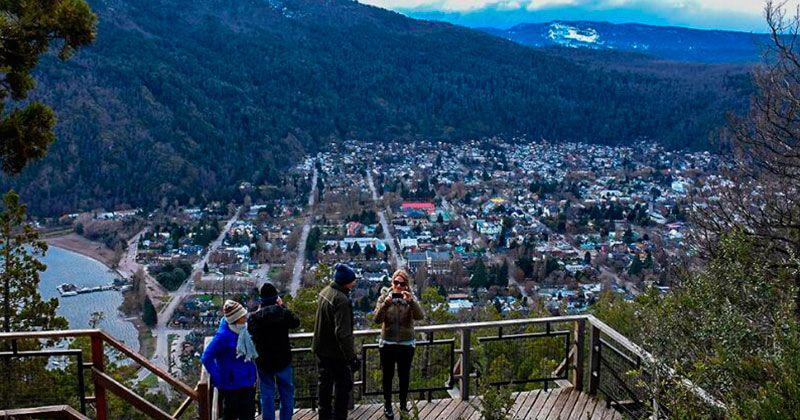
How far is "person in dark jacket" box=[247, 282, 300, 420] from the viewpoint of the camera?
14.6ft

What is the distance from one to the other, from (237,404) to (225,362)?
309 millimetres

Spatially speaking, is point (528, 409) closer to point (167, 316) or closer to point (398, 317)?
point (398, 317)

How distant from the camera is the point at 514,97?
352ft

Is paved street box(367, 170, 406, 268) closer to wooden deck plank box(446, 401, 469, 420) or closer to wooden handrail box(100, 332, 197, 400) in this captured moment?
wooden deck plank box(446, 401, 469, 420)

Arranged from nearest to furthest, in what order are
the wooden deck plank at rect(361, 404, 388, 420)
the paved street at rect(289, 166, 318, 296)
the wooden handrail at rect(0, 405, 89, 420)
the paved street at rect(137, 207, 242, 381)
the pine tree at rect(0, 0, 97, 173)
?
the wooden handrail at rect(0, 405, 89, 420), the wooden deck plank at rect(361, 404, 388, 420), the pine tree at rect(0, 0, 97, 173), the paved street at rect(137, 207, 242, 381), the paved street at rect(289, 166, 318, 296)

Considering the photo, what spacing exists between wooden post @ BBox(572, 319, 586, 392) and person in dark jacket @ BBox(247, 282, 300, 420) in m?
2.42

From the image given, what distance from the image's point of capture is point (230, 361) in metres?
4.41

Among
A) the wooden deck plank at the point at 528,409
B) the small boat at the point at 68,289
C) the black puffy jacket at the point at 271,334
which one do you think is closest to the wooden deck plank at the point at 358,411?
the wooden deck plank at the point at 528,409

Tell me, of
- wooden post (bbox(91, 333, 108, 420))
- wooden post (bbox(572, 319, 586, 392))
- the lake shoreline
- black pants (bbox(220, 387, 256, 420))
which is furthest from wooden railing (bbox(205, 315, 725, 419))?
the lake shoreline

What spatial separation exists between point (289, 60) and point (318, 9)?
30.8 m

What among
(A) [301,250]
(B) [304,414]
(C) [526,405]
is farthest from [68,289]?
(C) [526,405]

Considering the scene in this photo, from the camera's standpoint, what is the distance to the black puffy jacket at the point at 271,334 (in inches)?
175

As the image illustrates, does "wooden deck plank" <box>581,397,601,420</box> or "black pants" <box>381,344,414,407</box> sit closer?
"black pants" <box>381,344,414,407</box>

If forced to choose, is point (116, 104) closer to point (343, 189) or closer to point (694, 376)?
point (343, 189)
